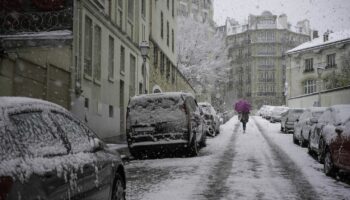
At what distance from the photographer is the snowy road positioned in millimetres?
7969

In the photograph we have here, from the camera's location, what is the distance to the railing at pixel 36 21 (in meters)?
16.6

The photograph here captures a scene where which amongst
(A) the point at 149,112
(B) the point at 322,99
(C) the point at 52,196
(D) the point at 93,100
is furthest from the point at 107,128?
(B) the point at 322,99

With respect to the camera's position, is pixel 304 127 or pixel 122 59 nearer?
pixel 304 127

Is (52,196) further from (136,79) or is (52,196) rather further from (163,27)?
(163,27)

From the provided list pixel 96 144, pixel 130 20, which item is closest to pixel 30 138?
pixel 96 144

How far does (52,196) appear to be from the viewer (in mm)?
3844

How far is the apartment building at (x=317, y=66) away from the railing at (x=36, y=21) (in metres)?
37.7

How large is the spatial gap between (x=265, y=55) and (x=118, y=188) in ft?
388

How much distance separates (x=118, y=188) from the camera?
236 inches

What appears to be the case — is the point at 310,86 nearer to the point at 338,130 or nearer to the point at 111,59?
the point at 111,59

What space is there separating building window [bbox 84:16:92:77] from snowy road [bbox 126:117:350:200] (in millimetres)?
6914

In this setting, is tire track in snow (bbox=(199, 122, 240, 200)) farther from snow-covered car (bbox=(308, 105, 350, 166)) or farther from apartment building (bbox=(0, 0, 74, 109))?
apartment building (bbox=(0, 0, 74, 109))

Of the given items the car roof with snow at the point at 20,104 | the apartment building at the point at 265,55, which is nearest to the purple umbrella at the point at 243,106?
the car roof with snow at the point at 20,104

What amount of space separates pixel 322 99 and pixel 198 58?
63.6 feet
